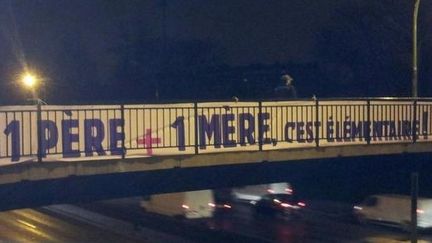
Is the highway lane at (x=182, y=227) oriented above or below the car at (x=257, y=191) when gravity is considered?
below

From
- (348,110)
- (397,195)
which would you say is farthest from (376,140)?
(397,195)

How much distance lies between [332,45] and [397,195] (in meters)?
32.1

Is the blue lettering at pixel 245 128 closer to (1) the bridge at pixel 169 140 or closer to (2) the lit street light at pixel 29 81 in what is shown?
(1) the bridge at pixel 169 140

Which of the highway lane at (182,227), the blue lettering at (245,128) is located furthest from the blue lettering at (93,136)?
the highway lane at (182,227)

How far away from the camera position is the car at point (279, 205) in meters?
41.4

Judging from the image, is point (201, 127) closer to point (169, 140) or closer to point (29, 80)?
point (169, 140)

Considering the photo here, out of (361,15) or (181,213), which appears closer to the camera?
(181,213)

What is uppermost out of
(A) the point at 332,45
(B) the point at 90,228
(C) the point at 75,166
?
(A) the point at 332,45

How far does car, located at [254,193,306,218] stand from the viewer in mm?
41375

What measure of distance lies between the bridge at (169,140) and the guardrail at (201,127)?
2 centimetres

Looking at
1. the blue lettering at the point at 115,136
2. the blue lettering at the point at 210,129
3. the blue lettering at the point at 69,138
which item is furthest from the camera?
the blue lettering at the point at 210,129

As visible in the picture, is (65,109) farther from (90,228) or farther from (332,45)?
(332,45)

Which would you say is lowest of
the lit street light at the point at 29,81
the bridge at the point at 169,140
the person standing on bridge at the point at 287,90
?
the bridge at the point at 169,140

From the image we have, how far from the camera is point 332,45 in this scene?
6756 centimetres
